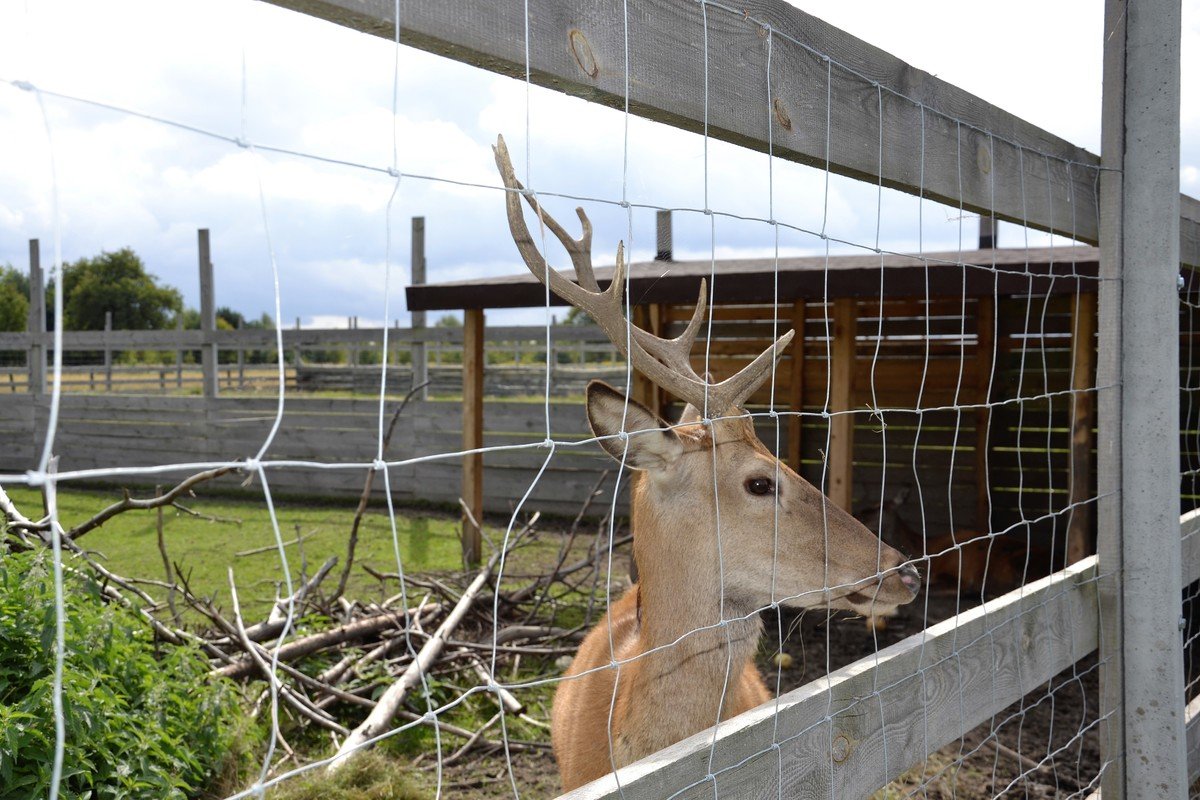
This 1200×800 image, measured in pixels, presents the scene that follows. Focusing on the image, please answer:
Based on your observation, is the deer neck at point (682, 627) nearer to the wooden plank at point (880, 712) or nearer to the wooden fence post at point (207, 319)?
the wooden plank at point (880, 712)

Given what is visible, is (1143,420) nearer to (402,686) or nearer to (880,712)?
(880,712)

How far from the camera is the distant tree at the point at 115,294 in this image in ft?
57.7

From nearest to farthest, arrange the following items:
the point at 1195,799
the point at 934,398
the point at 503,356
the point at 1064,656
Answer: the point at 1064,656
the point at 1195,799
the point at 934,398
the point at 503,356

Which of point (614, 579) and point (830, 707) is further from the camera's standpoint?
point (614, 579)

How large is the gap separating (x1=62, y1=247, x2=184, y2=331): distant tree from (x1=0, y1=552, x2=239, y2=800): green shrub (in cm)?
1620

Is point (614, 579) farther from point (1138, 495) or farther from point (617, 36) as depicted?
point (617, 36)

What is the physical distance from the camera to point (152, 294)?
19.1 meters

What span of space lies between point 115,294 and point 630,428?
18.7 metres

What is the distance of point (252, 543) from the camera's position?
8.38 m

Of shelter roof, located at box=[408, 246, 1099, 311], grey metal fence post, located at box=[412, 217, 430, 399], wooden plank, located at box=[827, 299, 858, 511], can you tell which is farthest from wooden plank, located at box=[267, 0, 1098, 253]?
grey metal fence post, located at box=[412, 217, 430, 399]

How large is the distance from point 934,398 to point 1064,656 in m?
5.77

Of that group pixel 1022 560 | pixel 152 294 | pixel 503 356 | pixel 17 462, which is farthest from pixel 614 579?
pixel 503 356

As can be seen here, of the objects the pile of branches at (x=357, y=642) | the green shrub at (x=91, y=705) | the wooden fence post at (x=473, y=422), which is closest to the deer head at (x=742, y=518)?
the pile of branches at (x=357, y=642)

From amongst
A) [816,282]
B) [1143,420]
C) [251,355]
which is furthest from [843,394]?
[251,355]
